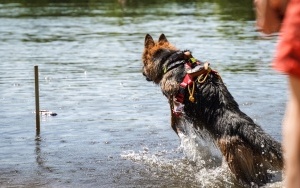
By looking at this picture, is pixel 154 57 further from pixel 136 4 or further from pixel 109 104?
pixel 136 4

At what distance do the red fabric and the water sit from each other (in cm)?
97

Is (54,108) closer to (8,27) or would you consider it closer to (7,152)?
(7,152)

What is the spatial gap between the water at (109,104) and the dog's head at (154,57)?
1.09 metres

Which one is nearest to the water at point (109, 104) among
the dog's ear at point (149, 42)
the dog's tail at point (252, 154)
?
the dog's tail at point (252, 154)

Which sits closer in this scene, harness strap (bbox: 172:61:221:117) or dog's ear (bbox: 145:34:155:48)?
harness strap (bbox: 172:61:221:117)

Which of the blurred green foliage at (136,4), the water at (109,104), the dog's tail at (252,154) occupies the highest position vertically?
the dog's tail at (252,154)

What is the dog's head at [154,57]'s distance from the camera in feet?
32.9

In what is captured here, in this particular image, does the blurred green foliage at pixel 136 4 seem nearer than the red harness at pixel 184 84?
No

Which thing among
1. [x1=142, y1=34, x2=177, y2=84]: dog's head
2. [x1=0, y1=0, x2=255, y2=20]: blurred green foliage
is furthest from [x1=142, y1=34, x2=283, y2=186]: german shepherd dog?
[x1=0, y1=0, x2=255, y2=20]: blurred green foliage

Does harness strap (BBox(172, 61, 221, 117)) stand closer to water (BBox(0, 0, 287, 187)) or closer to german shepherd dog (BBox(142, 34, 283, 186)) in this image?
german shepherd dog (BBox(142, 34, 283, 186))

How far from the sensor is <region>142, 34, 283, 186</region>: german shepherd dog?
7.54m

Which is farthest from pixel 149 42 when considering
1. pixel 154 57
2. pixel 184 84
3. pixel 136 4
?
pixel 136 4

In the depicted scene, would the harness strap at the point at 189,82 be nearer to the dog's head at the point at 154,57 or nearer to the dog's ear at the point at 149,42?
the dog's head at the point at 154,57

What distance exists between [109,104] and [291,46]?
1094cm
